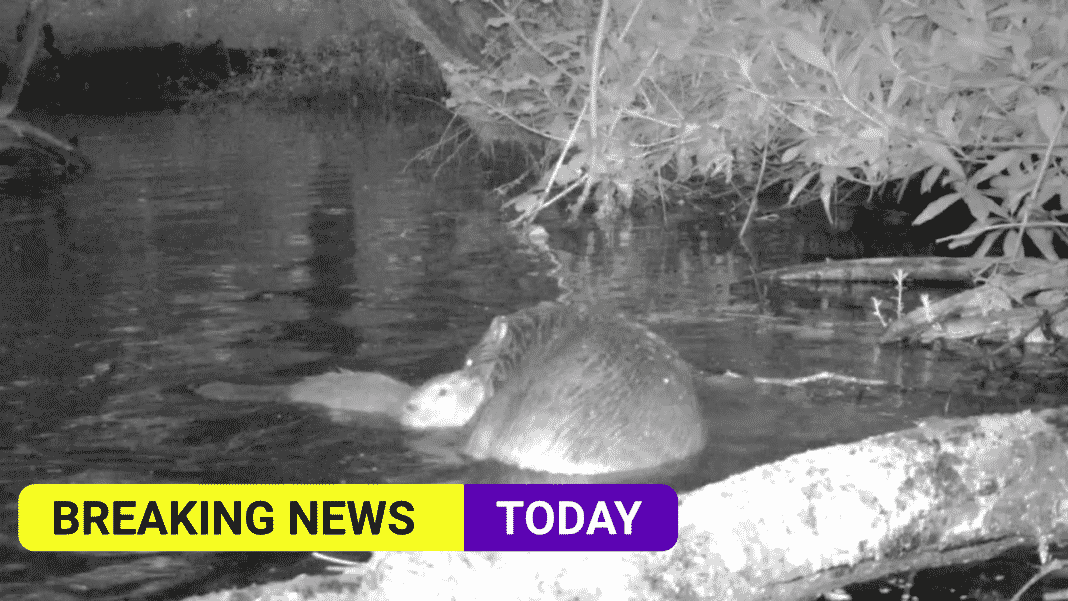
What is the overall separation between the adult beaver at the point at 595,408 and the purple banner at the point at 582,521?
0.51 meters

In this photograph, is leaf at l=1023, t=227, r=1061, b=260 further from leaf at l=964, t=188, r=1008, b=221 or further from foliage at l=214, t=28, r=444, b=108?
foliage at l=214, t=28, r=444, b=108

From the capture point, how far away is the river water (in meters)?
3.30

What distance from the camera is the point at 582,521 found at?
2217mm

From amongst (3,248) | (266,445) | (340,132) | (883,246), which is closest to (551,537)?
(266,445)

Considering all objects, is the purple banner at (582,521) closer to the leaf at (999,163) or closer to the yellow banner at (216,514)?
the yellow banner at (216,514)

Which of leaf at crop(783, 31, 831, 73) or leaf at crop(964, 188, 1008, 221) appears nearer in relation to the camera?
leaf at crop(783, 31, 831, 73)

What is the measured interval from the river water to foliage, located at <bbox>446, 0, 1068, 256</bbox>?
0.54 meters

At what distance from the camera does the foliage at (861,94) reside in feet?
13.2

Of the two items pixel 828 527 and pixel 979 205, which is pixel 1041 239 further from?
pixel 828 527

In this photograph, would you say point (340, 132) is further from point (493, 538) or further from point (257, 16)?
point (493, 538)

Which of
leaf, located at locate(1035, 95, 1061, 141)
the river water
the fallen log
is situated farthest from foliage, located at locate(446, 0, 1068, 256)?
the fallen log

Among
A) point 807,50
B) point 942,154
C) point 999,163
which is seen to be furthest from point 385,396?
point 999,163

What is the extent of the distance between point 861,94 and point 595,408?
6.54 ft

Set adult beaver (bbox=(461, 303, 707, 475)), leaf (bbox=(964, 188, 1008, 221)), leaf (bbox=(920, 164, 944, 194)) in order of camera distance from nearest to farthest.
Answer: adult beaver (bbox=(461, 303, 707, 475))
leaf (bbox=(964, 188, 1008, 221))
leaf (bbox=(920, 164, 944, 194))
